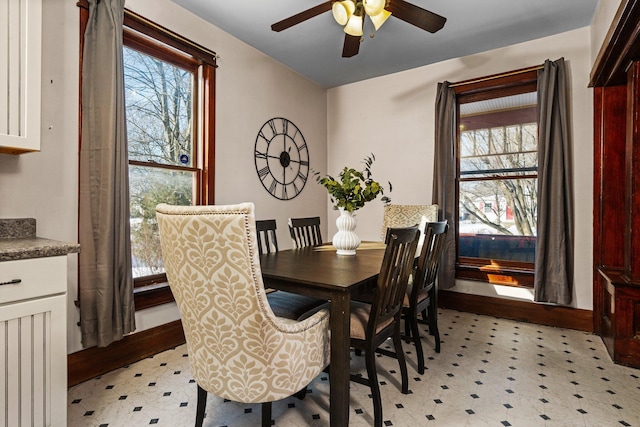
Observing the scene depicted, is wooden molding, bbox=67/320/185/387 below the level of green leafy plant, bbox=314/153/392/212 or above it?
below

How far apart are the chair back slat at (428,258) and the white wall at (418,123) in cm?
151

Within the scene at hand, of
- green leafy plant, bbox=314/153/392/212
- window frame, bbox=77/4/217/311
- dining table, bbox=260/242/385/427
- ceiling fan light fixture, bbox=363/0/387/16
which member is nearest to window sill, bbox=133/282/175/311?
window frame, bbox=77/4/217/311

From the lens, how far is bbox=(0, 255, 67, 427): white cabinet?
1.37m

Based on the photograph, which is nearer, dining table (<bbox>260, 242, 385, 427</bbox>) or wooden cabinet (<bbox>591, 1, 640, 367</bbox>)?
dining table (<bbox>260, 242, 385, 427</bbox>)

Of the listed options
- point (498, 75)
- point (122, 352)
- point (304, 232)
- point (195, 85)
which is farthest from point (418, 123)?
point (122, 352)

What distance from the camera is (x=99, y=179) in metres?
2.13

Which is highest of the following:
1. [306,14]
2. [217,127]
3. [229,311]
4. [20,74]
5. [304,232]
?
[306,14]

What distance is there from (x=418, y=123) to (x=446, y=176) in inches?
29.7

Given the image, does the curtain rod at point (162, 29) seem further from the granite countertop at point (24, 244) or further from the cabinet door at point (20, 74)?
the granite countertop at point (24, 244)

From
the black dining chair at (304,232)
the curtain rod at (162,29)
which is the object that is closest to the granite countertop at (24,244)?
the curtain rod at (162,29)

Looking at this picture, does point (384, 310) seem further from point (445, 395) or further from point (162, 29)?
point (162, 29)

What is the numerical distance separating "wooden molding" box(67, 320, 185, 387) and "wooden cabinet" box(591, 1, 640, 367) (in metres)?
3.31

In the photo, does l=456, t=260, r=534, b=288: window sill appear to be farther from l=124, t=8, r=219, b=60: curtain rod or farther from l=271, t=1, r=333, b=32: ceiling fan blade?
l=124, t=8, r=219, b=60: curtain rod

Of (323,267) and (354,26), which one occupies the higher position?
(354,26)
